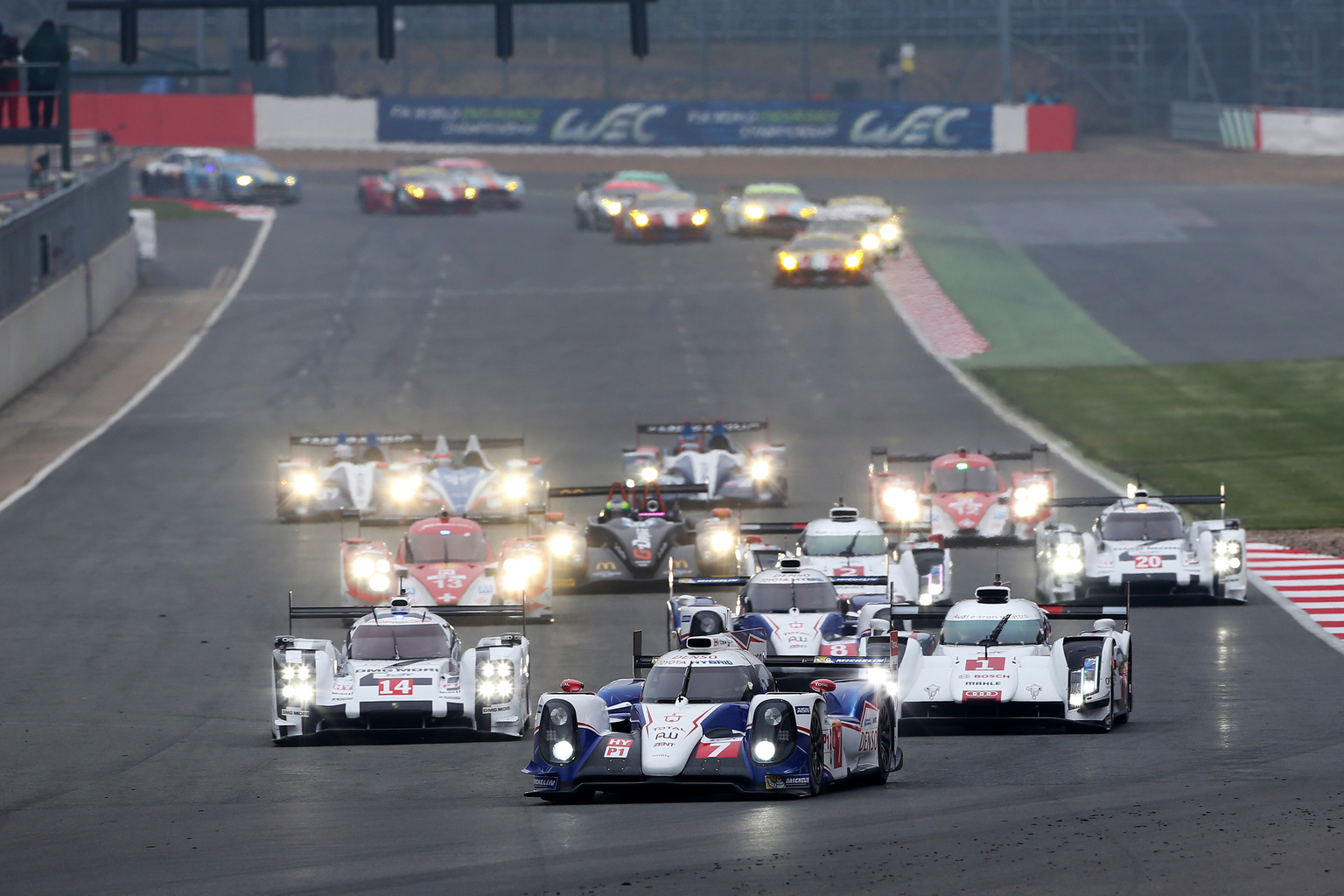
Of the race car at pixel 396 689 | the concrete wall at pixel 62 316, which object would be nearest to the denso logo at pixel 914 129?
the concrete wall at pixel 62 316

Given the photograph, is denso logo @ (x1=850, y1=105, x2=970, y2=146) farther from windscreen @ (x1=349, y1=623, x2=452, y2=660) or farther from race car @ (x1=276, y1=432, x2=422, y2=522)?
windscreen @ (x1=349, y1=623, x2=452, y2=660)

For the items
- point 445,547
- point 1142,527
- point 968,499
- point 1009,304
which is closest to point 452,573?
point 445,547

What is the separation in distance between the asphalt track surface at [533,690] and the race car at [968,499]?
165 cm

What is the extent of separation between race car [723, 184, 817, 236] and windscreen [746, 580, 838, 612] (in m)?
46.2

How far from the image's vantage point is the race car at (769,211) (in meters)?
74.5

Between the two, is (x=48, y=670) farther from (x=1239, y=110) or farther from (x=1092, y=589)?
(x=1239, y=110)

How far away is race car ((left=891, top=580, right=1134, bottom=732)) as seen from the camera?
23.5 metres

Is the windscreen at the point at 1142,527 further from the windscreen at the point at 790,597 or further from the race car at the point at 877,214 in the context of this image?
the race car at the point at 877,214

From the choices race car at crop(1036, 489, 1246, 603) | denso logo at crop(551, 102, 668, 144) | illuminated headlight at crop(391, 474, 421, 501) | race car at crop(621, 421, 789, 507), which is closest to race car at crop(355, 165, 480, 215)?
denso logo at crop(551, 102, 668, 144)

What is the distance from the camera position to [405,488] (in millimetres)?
40188

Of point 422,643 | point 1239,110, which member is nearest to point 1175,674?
point 422,643

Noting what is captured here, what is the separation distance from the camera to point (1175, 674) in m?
27.1

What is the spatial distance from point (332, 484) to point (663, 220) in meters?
34.7

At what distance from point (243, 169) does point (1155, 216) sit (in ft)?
113
